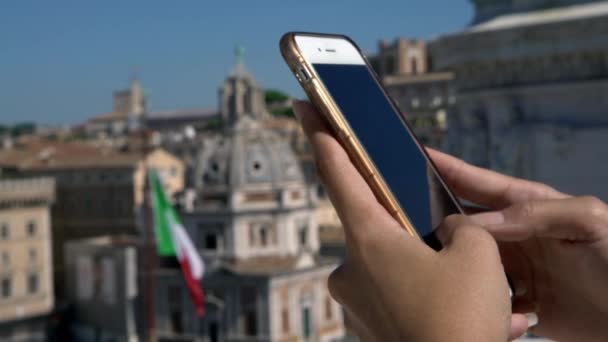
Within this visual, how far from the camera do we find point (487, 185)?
195 cm

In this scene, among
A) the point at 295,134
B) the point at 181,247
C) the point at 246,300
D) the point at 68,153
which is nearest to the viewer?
the point at 181,247

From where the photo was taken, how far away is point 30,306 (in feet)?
107

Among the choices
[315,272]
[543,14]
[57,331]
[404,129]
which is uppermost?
[543,14]

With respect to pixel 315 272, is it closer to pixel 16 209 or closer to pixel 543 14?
pixel 16 209

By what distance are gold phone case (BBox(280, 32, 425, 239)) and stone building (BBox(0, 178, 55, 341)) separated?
1211 inches

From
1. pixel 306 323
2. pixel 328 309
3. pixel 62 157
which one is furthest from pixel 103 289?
pixel 62 157

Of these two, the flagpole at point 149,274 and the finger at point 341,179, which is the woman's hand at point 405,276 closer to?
the finger at point 341,179

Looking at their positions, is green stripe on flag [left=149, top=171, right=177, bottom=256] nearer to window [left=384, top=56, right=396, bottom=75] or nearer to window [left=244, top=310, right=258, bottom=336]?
window [left=244, top=310, right=258, bottom=336]

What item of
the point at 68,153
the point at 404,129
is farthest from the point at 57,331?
the point at 404,129

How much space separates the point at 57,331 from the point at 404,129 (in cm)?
3160

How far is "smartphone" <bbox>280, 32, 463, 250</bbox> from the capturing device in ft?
5.09

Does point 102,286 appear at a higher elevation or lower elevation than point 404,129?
lower

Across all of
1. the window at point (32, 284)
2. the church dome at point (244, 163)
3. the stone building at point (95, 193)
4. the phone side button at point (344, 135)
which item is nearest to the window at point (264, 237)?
the church dome at point (244, 163)

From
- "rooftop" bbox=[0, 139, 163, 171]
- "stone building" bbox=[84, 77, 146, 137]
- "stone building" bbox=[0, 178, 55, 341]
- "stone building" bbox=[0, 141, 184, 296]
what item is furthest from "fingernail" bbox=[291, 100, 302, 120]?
"stone building" bbox=[84, 77, 146, 137]
